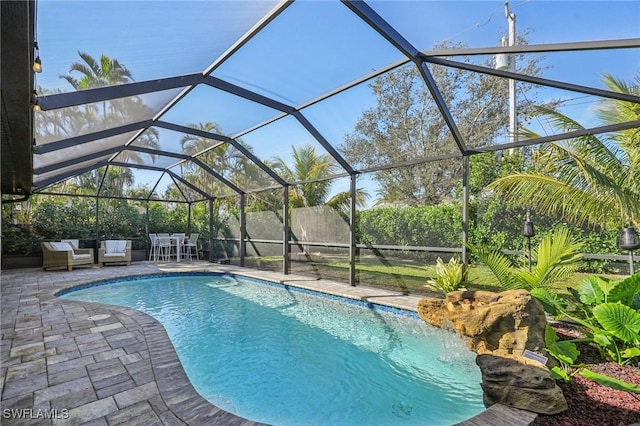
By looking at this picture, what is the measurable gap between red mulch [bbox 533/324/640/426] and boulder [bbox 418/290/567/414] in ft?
0.29

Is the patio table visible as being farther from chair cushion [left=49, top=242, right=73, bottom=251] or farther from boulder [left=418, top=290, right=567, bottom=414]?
boulder [left=418, top=290, right=567, bottom=414]

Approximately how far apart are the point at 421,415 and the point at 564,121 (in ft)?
13.4

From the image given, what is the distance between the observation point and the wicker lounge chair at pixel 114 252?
1015cm

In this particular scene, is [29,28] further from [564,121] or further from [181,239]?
[181,239]

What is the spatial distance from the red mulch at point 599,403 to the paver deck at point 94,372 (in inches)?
10.5

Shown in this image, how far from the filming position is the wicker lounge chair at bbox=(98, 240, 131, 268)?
400 inches

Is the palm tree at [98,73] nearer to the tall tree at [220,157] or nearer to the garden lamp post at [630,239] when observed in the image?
the tall tree at [220,157]

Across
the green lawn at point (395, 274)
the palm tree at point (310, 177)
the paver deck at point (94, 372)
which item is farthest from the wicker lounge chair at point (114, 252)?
the green lawn at point (395, 274)

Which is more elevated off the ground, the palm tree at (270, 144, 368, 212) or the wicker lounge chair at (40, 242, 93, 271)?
the palm tree at (270, 144, 368, 212)

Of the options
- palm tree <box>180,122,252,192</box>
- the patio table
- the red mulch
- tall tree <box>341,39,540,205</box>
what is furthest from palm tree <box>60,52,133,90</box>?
the patio table

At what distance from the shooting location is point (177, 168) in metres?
10.5

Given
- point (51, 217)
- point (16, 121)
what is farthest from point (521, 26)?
point (51, 217)

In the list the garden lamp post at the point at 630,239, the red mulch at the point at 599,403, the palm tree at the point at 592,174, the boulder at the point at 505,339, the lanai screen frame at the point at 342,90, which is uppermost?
the lanai screen frame at the point at 342,90

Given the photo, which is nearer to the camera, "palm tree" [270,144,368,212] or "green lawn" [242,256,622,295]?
"green lawn" [242,256,622,295]
